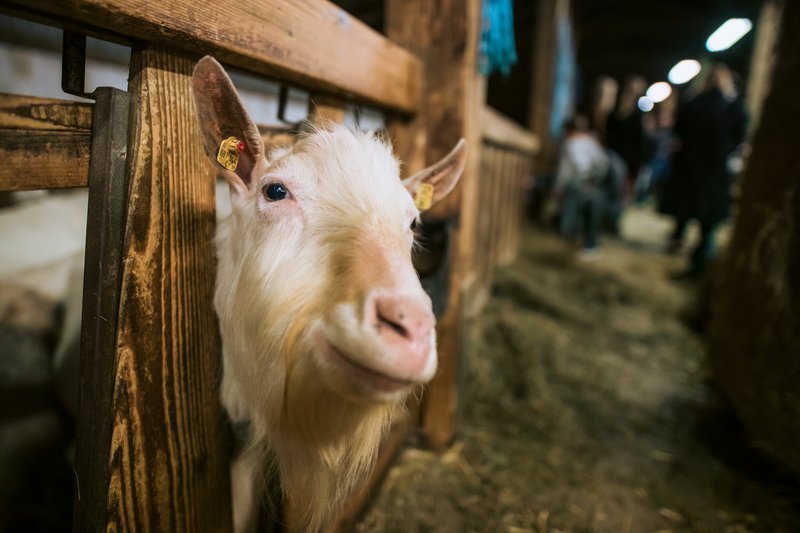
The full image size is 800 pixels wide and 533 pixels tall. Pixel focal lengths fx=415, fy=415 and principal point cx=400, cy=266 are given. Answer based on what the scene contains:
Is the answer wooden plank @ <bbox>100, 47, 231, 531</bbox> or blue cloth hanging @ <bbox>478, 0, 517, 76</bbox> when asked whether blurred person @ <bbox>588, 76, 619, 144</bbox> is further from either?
wooden plank @ <bbox>100, 47, 231, 531</bbox>

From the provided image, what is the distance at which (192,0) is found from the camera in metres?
1.00

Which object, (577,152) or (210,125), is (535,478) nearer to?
(210,125)

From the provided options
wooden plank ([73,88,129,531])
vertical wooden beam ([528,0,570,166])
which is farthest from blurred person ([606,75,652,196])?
wooden plank ([73,88,129,531])

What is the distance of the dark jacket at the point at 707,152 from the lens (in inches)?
223

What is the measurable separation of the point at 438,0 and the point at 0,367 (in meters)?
3.07

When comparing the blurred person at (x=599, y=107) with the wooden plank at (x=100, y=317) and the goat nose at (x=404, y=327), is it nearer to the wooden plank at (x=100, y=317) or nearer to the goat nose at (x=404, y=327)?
the goat nose at (x=404, y=327)

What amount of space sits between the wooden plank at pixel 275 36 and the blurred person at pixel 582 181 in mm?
5185

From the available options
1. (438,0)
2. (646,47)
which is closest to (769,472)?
(438,0)

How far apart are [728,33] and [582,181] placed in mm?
9127

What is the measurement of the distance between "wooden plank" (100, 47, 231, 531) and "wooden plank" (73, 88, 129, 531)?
2 centimetres

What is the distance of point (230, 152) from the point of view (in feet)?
4.15

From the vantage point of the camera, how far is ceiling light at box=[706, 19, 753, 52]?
1059cm

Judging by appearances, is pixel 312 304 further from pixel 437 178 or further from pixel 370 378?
pixel 437 178

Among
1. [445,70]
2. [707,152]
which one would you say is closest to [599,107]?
[707,152]
